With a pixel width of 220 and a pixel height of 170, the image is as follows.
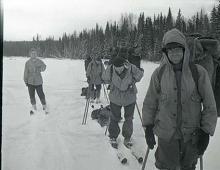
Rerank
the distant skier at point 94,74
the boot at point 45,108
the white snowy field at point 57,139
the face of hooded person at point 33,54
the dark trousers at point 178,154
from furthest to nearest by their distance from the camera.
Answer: the distant skier at point 94,74 < the boot at point 45,108 < the face of hooded person at point 33,54 < the white snowy field at point 57,139 < the dark trousers at point 178,154

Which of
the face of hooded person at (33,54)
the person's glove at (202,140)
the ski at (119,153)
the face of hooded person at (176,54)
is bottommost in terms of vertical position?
the ski at (119,153)

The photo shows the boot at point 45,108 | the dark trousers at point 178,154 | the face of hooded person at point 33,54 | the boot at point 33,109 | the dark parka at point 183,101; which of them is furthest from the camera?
the boot at point 45,108

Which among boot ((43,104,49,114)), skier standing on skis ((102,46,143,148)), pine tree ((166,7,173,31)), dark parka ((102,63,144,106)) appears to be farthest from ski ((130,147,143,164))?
boot ((43,104,49,114))

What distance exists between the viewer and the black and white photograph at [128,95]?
2.66m

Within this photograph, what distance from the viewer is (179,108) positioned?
2660mm

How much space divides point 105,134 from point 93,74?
127 inches

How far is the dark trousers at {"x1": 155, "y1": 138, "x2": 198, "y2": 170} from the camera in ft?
8.99

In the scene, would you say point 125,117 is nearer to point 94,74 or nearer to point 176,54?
point 176,54

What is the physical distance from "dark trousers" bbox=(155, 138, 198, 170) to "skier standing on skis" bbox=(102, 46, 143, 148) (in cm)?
170

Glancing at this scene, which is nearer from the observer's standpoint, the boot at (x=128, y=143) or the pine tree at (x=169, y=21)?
the pine tree at (x=169, y=21)

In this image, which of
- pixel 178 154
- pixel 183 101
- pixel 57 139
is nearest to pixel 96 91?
pixel 57 139

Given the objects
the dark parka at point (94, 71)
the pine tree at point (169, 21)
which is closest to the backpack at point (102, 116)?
the dark parka at point (94, 71)

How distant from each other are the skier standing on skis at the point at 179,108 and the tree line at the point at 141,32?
0.93 meters

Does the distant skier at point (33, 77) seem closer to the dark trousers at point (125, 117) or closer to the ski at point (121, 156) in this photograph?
the dark trousers at point (125, 117)
